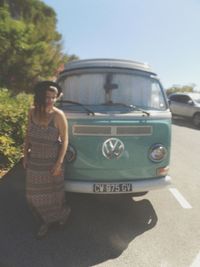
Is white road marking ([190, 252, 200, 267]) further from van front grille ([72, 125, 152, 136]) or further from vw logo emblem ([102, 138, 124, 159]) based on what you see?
van front grille ([72, 125, 152, 136])

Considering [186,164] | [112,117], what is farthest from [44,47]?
[112,117]

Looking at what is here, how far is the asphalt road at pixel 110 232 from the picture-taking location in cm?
409

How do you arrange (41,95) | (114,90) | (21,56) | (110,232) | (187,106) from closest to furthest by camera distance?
(41,95), (110,232), (114,90), (187,106), (21,56)

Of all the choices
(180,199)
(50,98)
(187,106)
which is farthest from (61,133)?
(187,106)

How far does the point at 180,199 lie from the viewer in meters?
6.19

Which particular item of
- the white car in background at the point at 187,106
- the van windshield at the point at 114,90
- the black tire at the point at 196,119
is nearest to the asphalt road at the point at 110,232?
the van windshield at the point at 114,90

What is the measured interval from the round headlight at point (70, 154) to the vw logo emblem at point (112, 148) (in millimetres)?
399

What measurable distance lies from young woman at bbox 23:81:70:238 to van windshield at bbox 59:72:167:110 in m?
1.10

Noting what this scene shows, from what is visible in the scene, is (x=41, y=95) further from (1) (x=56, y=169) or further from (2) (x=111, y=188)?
(2) (x=111, y=188)

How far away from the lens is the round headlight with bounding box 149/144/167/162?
5.07m

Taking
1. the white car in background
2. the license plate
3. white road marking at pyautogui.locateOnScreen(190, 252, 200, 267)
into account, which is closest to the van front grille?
the license plate

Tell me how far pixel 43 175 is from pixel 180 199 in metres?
2.71

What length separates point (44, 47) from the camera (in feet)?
67.9

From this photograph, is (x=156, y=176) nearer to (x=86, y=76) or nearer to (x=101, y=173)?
(x=101, y=173)
